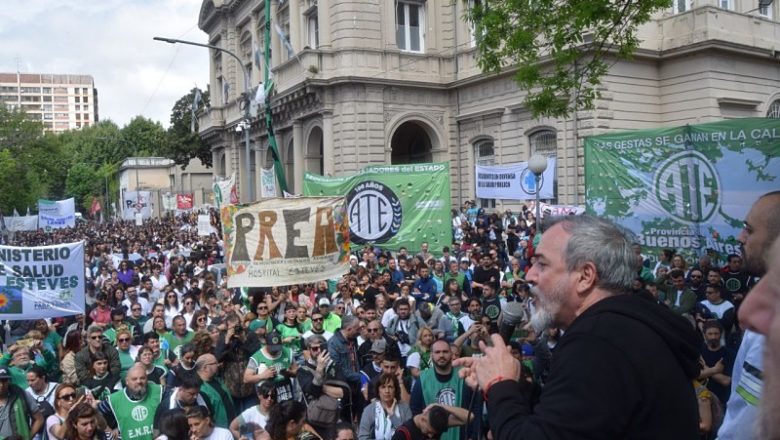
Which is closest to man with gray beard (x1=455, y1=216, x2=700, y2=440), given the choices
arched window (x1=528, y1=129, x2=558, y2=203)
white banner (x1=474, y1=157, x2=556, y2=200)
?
white banner (x1=474, y1=157, x2=556, y2=200)

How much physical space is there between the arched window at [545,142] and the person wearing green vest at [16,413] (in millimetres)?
19077

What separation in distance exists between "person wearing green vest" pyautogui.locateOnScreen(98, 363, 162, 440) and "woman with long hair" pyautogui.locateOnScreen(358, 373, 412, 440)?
188 cm

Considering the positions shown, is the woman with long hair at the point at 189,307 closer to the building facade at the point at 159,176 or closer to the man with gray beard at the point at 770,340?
the man with gray beard at the point at 770,340

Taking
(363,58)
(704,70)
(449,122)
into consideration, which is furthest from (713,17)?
(363,58)

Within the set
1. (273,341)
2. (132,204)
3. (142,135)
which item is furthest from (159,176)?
(273,341)

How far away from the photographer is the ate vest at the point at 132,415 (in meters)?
6.22

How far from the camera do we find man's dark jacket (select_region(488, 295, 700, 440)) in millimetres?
1926

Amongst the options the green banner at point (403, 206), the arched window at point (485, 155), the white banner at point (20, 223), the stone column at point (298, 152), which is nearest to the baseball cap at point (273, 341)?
the green banner at point (403, 206)

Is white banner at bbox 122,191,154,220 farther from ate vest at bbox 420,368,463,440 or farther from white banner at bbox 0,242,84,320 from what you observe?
ate vest at bbox 420,368,463,440

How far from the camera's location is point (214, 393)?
6559mm

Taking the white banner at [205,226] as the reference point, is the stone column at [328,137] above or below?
above

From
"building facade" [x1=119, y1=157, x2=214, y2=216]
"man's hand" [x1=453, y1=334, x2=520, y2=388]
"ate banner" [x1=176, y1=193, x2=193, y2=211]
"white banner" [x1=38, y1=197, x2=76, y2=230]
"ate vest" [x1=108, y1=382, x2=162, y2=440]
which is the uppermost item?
"building facade" [x1=119, y1=157, x2=214, y2=216]

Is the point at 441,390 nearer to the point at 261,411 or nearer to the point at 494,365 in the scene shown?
the point at 261,411

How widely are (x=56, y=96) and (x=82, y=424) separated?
201m
